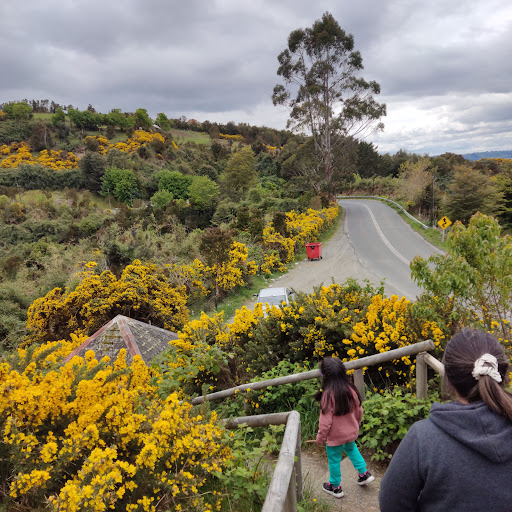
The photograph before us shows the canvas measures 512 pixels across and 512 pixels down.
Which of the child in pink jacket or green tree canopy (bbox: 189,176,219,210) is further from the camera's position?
green tree canopy (bbox: 189,176,219,210)

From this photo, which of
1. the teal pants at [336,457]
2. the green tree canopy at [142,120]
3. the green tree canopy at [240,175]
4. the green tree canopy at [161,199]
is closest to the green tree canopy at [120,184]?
the green tree canopy at [161,199]

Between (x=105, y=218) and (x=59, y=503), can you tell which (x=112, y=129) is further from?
(x=59, y=503)

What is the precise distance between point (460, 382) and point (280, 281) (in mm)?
13632

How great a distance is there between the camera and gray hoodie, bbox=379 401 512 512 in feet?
4.07

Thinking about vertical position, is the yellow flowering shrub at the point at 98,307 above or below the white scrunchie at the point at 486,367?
below

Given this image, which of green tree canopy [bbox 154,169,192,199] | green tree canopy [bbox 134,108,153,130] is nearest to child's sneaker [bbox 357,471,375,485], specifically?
green tree canopy [bbox 154,169,192,199]

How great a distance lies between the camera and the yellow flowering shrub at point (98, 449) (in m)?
1.95

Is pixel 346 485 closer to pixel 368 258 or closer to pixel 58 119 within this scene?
pixel 368 258

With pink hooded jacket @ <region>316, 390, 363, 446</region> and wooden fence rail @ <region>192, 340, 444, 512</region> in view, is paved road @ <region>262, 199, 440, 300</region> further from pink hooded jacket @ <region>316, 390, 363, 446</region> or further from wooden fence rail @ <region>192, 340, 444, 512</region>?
pink hooded jacket @ <region>316, 390, 363, 446</region>

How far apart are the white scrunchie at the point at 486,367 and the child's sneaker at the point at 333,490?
7.52ft

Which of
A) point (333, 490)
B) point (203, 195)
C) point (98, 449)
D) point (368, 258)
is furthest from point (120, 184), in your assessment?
point (98, 449)

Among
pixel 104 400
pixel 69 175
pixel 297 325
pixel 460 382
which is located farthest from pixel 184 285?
pixel 69 175

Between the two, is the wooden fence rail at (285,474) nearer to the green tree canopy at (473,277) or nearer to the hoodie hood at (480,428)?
the hoodie hood at (480,428)

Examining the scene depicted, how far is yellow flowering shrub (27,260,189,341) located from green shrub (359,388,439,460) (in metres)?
7.12
